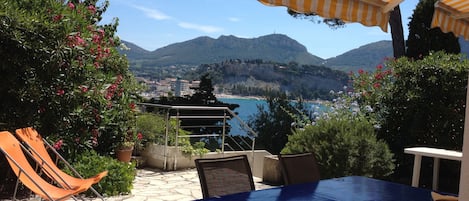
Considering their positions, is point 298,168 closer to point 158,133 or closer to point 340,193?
point 340,193

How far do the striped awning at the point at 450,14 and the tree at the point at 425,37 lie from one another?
6.18 m

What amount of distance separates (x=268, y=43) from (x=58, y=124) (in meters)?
34.6

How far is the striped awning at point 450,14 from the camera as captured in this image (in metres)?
3.75

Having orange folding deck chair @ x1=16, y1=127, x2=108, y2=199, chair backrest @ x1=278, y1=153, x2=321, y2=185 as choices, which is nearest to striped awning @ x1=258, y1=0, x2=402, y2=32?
chair backrest @ x1=278, y1=153, x2=321, y2=185

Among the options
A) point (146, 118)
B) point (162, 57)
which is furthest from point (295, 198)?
point (162, 57)

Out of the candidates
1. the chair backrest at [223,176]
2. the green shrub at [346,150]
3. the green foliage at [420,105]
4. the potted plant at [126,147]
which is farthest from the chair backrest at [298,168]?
the potted plant at [126,147]

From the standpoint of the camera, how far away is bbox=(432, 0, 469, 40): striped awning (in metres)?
3.75

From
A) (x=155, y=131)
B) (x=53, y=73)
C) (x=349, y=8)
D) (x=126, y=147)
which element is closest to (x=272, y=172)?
(x=126, y=147)

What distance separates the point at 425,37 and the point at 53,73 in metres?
8.03

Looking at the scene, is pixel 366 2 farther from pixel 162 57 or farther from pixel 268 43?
pixel 268 43

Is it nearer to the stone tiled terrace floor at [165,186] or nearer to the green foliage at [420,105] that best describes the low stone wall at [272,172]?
the stone tiled terrace floor at [165,186]

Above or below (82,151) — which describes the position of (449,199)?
above

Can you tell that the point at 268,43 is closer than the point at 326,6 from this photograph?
No

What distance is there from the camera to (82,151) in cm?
608
